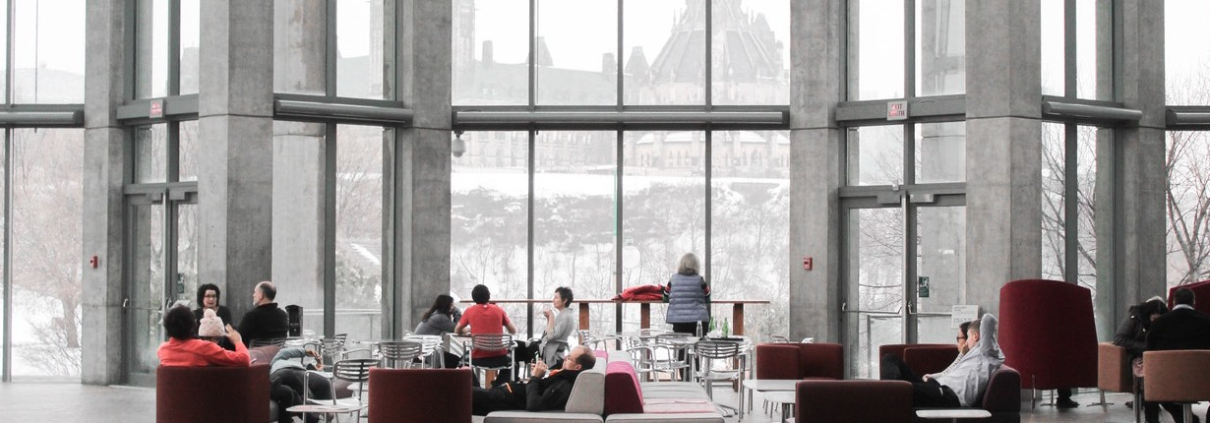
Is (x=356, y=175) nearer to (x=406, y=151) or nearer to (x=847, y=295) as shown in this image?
(x=406, y=151)

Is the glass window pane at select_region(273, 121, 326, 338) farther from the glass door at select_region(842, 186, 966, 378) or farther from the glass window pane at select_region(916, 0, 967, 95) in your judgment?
the glass window pane at select_region(916, 0, 967, 95)

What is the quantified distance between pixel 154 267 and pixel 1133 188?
1062cm

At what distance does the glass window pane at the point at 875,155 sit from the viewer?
633 inches

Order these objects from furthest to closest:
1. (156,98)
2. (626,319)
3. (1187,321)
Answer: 1. (626,319)
2. (156,98)
3. (1187,321)

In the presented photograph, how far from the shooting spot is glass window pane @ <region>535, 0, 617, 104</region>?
17328 mm

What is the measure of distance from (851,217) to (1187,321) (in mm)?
4765

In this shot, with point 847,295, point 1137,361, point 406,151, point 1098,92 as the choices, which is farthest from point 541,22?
point 1137,361

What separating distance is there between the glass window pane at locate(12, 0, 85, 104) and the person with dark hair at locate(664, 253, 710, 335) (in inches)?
280

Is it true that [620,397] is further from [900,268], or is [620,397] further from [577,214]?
[577,214]

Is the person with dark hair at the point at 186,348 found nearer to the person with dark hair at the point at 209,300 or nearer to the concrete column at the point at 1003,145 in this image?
the person with dark hair at the point at 209,300

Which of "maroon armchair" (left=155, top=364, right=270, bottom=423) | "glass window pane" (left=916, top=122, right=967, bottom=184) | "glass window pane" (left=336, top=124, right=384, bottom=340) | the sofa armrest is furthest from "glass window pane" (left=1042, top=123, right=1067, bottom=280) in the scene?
"maroon armchair" (left=155, top=364, right=270, bottom=423)

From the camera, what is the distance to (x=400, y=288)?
54.1 ft

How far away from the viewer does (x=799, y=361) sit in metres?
12.8

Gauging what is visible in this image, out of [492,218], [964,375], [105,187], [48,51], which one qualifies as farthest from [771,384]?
[48,51]
